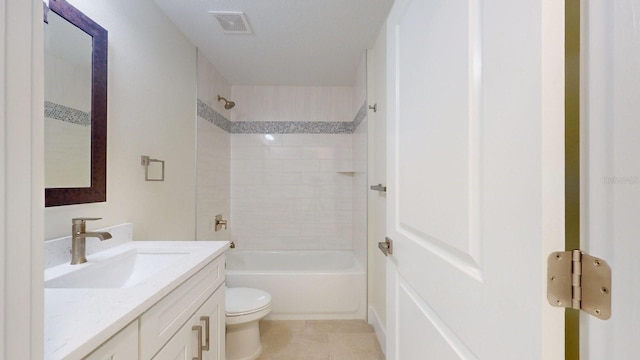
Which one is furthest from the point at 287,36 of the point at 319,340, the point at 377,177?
the point at 319,340

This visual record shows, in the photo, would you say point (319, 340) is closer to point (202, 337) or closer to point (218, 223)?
point (202, 337)

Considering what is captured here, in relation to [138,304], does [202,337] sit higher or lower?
lower

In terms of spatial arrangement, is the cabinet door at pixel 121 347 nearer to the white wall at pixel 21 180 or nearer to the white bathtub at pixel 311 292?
the white wall at pixel 21 180

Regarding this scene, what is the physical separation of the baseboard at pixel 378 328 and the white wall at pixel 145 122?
62.7 inches

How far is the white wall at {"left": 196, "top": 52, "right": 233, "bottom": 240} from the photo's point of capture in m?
2.36

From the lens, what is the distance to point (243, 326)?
74.8 inches

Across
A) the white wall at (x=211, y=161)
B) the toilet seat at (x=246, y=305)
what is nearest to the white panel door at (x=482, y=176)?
the toilet seat at (x=246, y=305)

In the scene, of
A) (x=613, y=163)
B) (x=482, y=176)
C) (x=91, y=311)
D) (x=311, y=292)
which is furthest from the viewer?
(x=311, y=292)

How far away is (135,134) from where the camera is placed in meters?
1.51

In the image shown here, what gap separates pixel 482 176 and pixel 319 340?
80.2 inches

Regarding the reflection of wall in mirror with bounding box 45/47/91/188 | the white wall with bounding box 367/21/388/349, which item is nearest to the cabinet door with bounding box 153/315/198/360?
the reflection of wall in mirror with bounding box 45/47/91/188

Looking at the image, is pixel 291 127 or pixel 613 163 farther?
pixel 291 127

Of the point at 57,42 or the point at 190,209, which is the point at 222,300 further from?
the point at 57,42

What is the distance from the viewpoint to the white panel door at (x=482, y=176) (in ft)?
1.31
